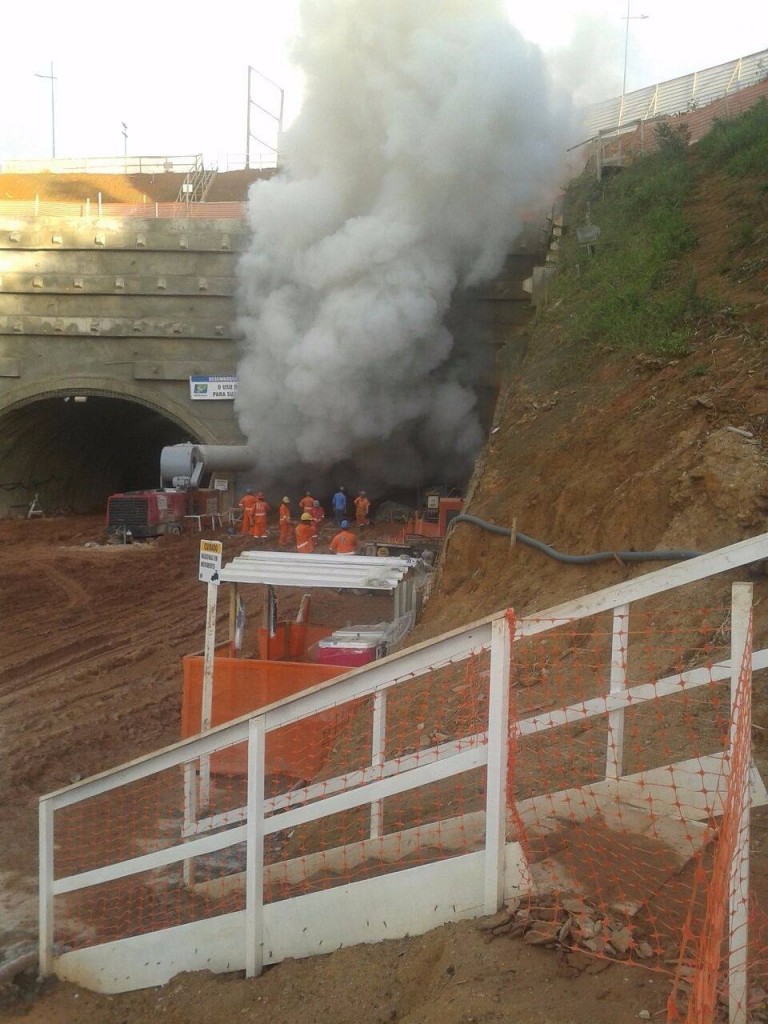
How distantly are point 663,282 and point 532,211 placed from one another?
47.9 ft

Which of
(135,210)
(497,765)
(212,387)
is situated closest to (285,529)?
(212,387)

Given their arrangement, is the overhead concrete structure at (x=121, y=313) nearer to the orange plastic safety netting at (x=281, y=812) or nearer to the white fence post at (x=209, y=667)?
the orange plastic safety netting at (x=281, y=812)

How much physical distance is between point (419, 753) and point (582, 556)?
5.18 meters

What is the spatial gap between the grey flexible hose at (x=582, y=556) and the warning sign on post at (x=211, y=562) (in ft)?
11.2

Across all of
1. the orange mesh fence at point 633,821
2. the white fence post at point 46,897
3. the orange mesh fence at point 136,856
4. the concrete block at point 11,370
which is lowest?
the orange mesh fence at point 136,856

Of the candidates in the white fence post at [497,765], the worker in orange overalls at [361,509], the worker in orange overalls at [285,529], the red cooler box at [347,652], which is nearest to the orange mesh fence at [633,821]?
the white fence post at [497,765]

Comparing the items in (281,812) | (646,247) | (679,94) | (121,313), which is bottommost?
(281,812)

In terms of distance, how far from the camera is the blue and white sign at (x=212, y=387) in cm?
3081

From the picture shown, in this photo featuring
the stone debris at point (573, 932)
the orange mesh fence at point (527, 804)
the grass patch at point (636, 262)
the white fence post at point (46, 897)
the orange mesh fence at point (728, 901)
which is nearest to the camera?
the orange mesh fence at point (728, 901)

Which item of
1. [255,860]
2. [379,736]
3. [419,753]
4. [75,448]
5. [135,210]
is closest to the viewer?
[255,860]

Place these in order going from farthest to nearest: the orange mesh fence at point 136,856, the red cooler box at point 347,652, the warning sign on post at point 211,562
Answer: the red cooler box at point 347,652 → the warning sign on post at point 211,562 → the orange mesh fence at point 136,856

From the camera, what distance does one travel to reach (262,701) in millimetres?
8820

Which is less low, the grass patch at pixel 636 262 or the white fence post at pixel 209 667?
the grass patch at pixel 636 262

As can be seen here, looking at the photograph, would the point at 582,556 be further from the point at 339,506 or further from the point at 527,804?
the point at 339,506
